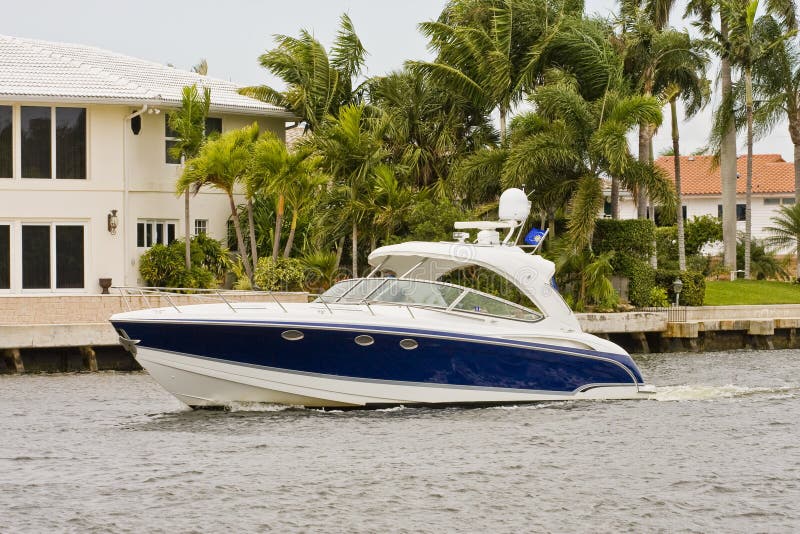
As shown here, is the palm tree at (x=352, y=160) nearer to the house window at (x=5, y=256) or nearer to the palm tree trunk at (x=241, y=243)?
the palm tree trunk at (x=241, y=243)

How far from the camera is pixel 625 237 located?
38000mm

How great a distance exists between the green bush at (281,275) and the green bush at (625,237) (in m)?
8.68

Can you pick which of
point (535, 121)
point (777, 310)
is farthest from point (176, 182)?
point (777, 310)

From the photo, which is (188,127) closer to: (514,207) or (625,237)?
(625,237)

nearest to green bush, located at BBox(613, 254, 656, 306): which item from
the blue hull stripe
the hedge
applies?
the hedge

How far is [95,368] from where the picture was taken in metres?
28.2

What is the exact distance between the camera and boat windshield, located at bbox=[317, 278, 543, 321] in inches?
793

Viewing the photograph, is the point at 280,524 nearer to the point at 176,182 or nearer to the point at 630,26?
the point at 176,182

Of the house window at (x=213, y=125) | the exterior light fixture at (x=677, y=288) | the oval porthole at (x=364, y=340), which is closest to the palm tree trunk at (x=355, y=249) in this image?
the house window at (x=213, y=125)

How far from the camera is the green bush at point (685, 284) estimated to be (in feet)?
129

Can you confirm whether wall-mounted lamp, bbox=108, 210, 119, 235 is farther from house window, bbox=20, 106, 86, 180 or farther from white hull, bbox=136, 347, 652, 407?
white hull, bbox=136, 347, 652, 407

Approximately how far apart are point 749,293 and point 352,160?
48.0 feet

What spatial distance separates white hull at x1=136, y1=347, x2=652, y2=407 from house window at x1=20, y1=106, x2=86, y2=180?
55.9 feet

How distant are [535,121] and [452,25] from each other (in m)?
7.62
